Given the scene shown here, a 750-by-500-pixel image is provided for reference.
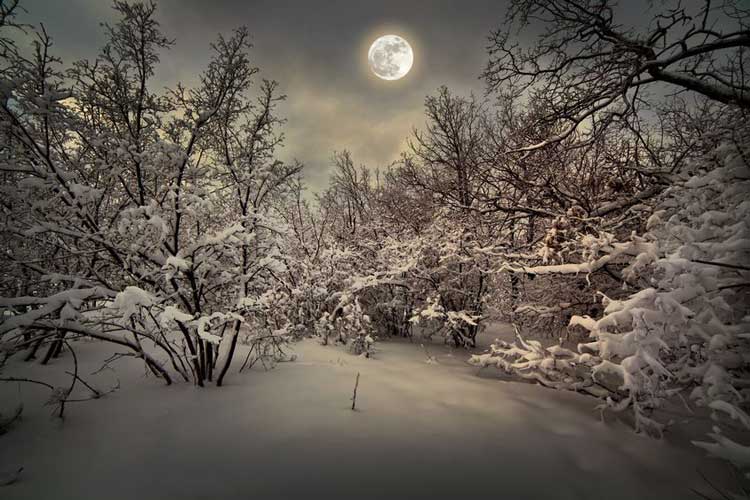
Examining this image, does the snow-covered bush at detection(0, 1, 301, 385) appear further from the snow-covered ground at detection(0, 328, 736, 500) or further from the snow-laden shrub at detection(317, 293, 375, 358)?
the snow-laden shrub at detection(317, 293, 375, 358)

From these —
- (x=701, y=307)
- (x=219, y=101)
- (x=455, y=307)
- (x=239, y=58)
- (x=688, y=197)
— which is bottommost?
(x=455, y=307)

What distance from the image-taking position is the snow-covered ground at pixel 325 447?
201cm

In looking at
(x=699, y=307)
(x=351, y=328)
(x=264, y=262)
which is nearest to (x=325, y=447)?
(x=264, y=262)

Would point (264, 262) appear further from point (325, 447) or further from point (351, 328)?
point (351, 328)

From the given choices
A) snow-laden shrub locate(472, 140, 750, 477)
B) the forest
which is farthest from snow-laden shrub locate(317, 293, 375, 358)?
snow-laden shrub locate(472, 140, 750, 477)

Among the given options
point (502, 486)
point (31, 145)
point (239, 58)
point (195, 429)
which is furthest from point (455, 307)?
point (31, 145)

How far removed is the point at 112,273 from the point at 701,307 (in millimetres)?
7884

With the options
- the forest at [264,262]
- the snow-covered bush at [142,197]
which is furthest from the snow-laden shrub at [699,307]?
the snow-covered bush at [142,197]

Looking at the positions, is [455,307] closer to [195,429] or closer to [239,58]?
[195,429]

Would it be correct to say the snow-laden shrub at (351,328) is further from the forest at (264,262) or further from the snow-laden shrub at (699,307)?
the snow-laden shrub at (699,307)

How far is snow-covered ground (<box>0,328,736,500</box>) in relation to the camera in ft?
6.61

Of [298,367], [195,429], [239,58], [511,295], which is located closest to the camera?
[195,429]

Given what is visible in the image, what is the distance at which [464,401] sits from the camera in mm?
Result: 3484

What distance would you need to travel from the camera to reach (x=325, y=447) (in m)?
2.38
